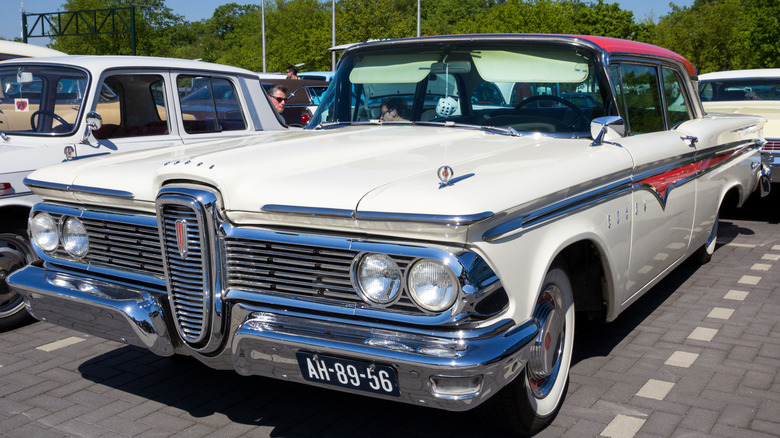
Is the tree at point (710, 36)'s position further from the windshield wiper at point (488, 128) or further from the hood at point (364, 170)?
the hood at point (364, 170)

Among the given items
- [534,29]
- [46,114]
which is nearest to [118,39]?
[534,29]

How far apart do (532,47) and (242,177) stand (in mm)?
Answer: 2039

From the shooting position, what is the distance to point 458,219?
8.39 ft

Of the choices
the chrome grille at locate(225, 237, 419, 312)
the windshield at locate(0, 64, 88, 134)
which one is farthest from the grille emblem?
the windshield at locate(0, 64, 88, 134)

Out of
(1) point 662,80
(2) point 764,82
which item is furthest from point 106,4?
(1) point 662,80

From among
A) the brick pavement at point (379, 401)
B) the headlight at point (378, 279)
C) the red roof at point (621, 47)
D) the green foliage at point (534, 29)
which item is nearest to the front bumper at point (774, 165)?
the red roof at point (621, 47)

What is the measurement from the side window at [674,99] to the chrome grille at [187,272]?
11.3 feet

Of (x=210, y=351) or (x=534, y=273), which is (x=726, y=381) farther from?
(x=210, y=351)

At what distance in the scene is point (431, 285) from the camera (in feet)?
8.76

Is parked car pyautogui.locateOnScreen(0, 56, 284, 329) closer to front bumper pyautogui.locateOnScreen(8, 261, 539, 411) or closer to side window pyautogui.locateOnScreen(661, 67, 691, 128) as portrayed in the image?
front bumper pyautogui.locateOnScreen(8, 261, 539, 411)

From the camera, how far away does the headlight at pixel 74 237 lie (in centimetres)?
357

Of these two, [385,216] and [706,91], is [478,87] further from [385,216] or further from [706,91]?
[706,91]

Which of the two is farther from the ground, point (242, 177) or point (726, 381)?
point (242, 177)

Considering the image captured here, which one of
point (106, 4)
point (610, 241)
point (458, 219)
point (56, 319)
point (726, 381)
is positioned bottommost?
point (726, 381)
